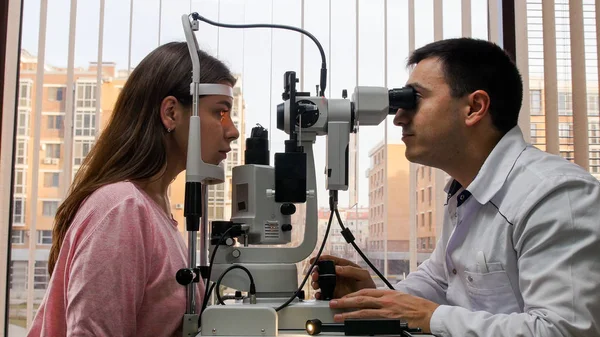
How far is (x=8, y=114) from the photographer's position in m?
1.94

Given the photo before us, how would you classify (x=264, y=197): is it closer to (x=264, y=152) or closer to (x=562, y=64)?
(x=264, y=152)

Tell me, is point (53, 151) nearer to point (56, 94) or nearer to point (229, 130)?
point (56, 94)

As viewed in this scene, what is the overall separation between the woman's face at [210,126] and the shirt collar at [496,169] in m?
0.57

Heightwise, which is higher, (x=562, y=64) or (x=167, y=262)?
(x=562, y=64)

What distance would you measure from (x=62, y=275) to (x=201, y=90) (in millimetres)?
460

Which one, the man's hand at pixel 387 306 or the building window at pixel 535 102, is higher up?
the building window at pixel 535 102

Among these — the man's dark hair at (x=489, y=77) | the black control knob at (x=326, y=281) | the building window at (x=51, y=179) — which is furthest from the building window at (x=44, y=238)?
the man's dark hair at (x=489, y=77)

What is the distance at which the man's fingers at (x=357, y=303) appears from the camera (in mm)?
1012

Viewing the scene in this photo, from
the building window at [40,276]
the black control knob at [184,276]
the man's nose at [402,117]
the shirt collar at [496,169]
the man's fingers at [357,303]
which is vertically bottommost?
the building window at [40,276]

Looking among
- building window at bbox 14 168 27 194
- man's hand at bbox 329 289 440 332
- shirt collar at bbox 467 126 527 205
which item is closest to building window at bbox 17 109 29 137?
building window at bbox 14 168 27 194

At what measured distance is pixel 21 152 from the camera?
6.40 ft

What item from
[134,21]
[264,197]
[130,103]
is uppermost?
[134,21]

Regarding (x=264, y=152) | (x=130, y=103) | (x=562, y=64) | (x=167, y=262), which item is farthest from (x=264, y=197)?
(x=562, y=64)

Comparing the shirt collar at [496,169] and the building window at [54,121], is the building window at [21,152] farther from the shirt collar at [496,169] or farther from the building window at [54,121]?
the shirt collar at [496,169]
